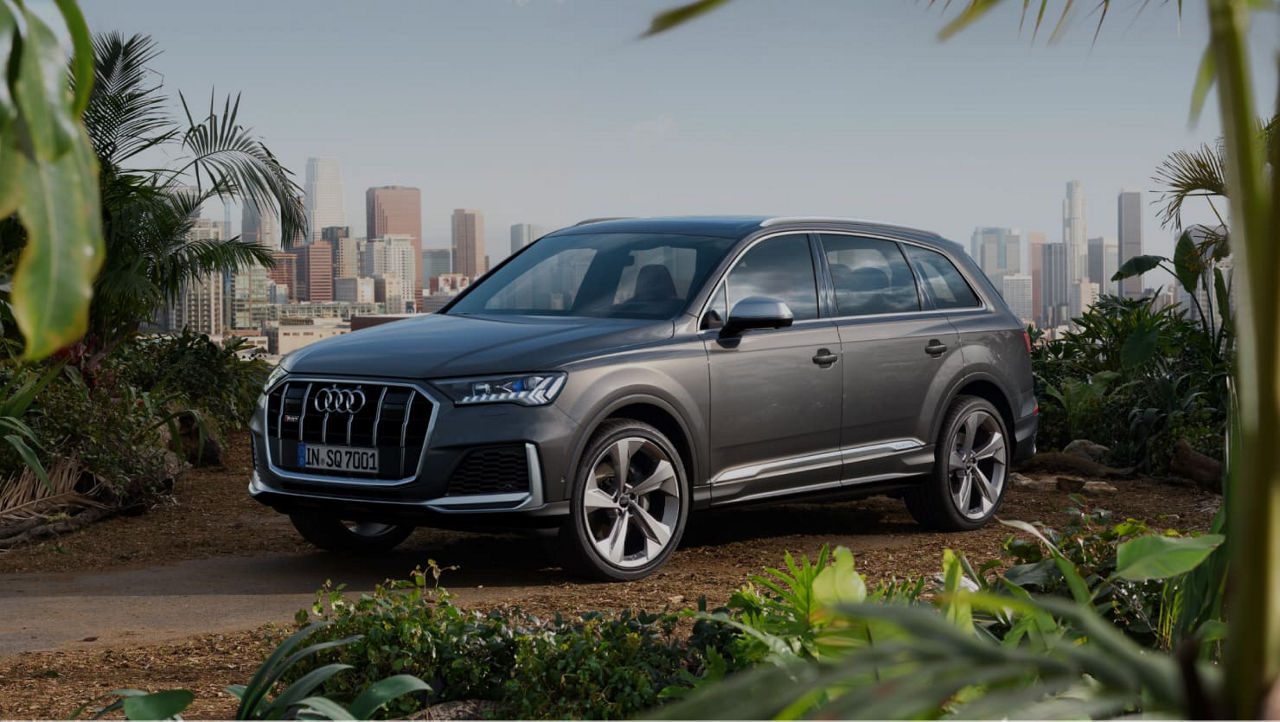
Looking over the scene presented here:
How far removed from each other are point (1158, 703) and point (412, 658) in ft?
9.90

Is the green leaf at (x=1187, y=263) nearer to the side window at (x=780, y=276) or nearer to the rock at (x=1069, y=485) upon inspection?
the rock at (x=1069, y=485)

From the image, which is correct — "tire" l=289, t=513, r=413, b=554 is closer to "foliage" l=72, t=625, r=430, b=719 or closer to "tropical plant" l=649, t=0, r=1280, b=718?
"foliage" l=72, t=625, r=430, b=719

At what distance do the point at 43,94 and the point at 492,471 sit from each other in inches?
200

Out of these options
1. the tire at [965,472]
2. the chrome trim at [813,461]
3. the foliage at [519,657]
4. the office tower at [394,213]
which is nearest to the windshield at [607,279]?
the chrome trim at [813,461]

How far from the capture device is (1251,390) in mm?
866

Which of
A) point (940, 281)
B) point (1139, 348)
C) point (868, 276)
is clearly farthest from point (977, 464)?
point (1139, 348)

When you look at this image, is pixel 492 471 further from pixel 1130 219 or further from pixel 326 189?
pixel 326 189

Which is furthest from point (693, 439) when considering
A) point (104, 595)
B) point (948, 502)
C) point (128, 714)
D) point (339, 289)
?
point (339, 289)

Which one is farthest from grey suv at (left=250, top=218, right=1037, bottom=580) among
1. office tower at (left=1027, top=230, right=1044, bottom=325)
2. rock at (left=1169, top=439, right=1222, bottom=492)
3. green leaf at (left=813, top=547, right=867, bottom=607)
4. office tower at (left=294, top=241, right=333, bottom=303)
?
office tower at (left=294, top=241, right=333, bottom=303)

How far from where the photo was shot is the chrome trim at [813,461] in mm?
6789

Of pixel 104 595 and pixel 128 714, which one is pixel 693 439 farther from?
pixel 128 714

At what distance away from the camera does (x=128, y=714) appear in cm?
255

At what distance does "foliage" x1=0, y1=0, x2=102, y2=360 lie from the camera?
0.96m

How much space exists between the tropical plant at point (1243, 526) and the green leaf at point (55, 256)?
514 mm
